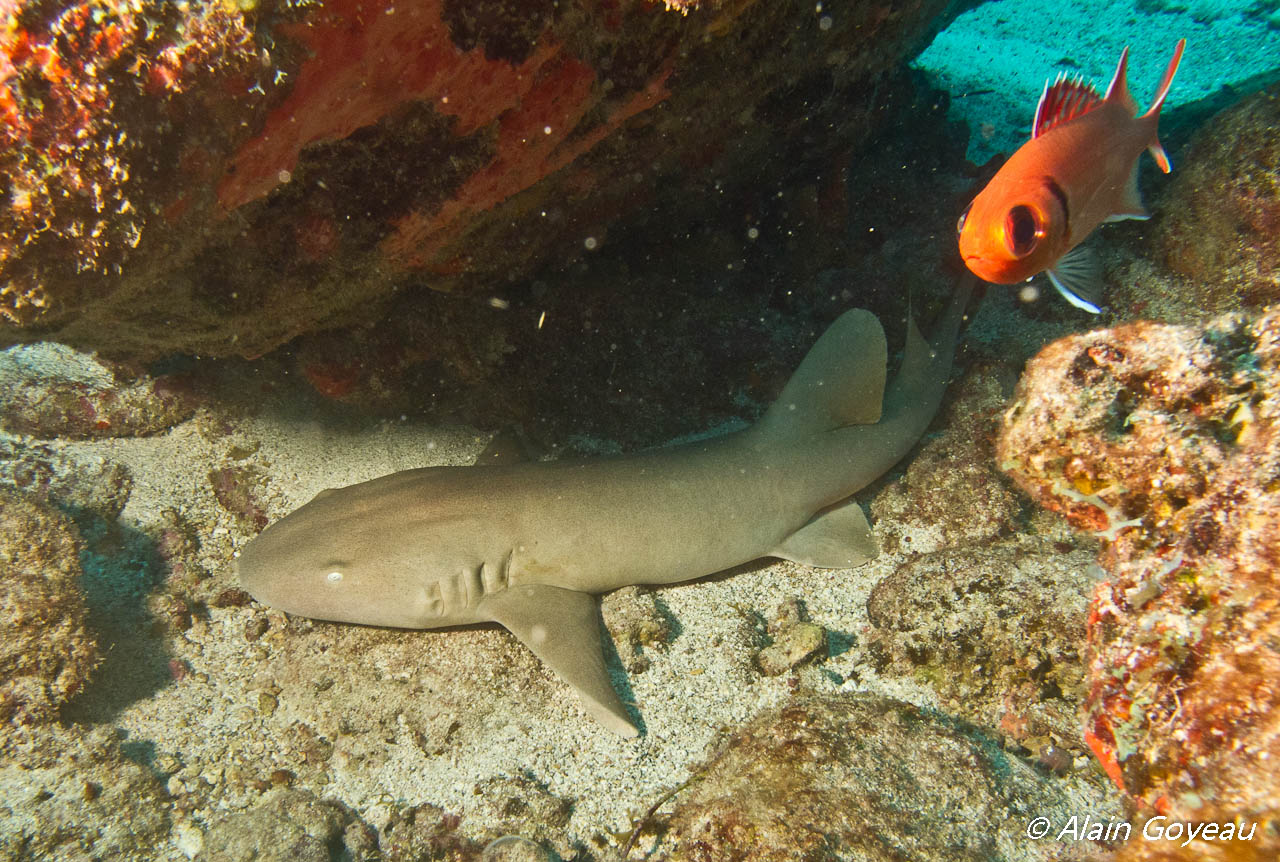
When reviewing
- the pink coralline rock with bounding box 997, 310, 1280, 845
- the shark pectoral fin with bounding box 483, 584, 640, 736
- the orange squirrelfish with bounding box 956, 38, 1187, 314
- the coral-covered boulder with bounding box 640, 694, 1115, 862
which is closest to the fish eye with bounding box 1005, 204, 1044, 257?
the orange squirrelfish with bounding box 956, 38, 1187, 314

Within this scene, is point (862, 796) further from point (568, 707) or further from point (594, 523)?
point (594, 523)

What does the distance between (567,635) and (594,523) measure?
2.09ft

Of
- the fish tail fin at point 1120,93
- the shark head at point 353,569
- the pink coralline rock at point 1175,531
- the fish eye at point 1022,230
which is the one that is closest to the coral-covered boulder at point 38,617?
the shark head at point 353,569

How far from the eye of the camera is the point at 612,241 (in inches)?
175

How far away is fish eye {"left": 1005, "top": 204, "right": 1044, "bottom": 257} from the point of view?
192 centimetres

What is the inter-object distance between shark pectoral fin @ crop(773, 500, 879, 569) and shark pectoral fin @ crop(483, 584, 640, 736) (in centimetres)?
139

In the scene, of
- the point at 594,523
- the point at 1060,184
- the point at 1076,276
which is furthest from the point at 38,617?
the point at 1076,276

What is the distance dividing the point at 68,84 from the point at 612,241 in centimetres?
317

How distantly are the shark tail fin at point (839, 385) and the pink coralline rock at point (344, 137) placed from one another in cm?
149

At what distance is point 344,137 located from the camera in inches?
92.0

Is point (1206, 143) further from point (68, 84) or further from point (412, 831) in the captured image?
point (412, 831)

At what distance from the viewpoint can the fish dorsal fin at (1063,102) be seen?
90.4 inches

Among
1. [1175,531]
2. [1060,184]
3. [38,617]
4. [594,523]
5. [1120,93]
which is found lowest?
[1175,531]

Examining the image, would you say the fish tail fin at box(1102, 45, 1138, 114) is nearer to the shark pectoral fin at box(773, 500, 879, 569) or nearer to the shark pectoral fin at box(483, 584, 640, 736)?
the shark pectoral fin at box(773, 500, 879, 569)
